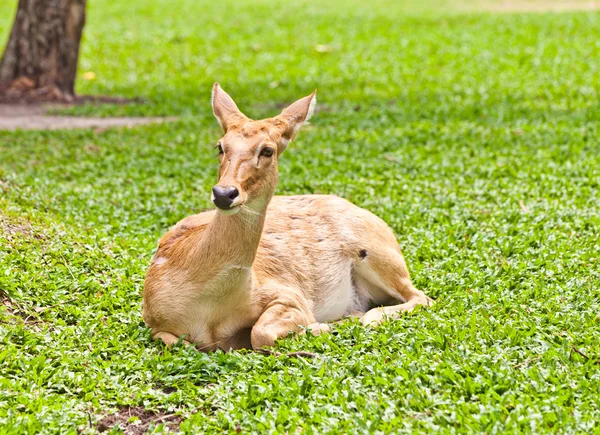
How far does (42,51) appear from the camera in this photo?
15266mm

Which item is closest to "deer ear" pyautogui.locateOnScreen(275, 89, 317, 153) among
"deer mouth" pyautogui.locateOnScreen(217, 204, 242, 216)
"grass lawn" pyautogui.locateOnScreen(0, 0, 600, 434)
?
"deer mouth" pyautogui.locateOnScreen(217, 204, 242, 216)

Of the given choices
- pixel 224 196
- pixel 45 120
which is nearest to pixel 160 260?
pixel 224 196

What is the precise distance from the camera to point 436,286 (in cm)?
716

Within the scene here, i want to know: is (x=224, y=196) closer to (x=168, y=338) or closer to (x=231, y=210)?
(x=231, y=210)

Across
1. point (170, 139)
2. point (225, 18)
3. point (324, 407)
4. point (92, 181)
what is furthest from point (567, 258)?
point (225, 18)

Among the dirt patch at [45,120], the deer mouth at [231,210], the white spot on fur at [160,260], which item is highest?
the deer mouth at [231,210]

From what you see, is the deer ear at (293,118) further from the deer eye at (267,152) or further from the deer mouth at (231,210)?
the deer mouth at (231,210)

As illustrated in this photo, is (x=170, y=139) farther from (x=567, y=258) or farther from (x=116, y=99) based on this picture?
(x=567, y=258)

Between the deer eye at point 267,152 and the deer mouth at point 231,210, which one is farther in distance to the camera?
the deer eye at point 267,152

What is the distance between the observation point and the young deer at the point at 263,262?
Result: 561 centimetres

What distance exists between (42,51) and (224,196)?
11.2 meters

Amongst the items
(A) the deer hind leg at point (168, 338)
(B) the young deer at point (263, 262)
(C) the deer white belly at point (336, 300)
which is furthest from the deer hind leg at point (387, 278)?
(A) the deer hind leg at point (168, 338)

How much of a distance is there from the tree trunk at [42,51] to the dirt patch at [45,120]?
590mm

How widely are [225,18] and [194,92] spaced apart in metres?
8.67
